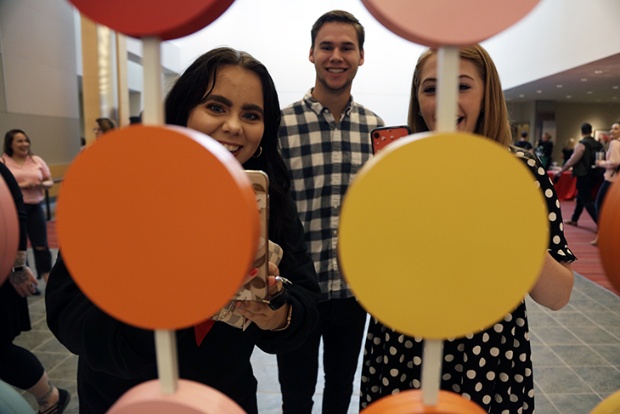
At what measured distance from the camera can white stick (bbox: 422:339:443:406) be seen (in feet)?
1.11

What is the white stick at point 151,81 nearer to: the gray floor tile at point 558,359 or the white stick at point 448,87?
the white stick at point 448,87

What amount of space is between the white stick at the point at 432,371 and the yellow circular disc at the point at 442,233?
2cm

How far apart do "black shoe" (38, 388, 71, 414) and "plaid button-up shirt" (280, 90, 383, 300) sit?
1.23 meters

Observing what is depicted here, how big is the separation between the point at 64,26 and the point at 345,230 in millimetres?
8684

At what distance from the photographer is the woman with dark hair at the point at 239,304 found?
2.35 feet

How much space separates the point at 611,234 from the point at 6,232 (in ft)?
1.44

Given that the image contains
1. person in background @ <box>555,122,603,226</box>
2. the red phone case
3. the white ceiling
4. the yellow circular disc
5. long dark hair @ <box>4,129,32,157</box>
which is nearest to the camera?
the yellow circular disc

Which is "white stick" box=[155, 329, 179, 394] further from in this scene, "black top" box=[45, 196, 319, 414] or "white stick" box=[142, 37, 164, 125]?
"black top" box=[45, 196, 319, 414]

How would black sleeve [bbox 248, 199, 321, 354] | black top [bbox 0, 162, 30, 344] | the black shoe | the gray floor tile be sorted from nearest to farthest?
black sleeve [bbox 248, 199, 321, 354], black top [bbox 0, 162, 30, 344], the black shoe, the gray floor tile

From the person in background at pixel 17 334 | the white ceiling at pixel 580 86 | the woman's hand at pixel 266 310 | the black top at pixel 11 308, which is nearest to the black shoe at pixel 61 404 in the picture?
the person in background at pixel 17 334

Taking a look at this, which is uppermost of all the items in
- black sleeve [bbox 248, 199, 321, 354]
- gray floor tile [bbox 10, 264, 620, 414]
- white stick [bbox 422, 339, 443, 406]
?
white stick [bbox 422, 339, 443, 406]

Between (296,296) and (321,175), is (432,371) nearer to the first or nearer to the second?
(296,296)

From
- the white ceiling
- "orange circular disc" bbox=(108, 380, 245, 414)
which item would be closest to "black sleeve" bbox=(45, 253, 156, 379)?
"orange circular disc" bbox=(108, 380, 245, 414)

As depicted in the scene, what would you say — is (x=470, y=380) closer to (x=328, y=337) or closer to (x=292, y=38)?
(x=328, y=337)
